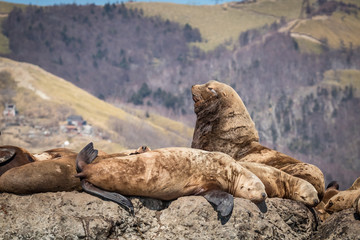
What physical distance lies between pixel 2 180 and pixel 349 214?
5610mm

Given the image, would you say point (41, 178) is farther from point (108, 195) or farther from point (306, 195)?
point (306, 195)

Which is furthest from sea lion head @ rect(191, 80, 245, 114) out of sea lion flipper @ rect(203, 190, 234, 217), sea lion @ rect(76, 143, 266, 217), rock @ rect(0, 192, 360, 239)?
sea lion flipper @ rect(203, 190, 234, 217)

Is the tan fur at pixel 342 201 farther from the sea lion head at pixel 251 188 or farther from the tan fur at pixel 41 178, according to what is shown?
the tan fur at pixel 41 178

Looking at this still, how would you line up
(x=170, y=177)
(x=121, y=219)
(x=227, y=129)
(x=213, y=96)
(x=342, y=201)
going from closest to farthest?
1. (x=121, y=219)
2. (x=170, y=177)
3. (x=342, y=201)
4. (x=227, y=129)
5. (x=213, y=96)

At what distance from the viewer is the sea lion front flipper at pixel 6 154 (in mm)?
9184

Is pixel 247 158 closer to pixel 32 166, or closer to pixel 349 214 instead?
pixel 349 214

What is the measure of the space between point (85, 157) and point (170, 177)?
50.1 inches

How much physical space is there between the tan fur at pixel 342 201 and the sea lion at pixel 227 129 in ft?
3.63

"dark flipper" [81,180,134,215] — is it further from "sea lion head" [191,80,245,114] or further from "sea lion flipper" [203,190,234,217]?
"sea lion head" [191,80,245,114]

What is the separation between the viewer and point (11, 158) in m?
9.26

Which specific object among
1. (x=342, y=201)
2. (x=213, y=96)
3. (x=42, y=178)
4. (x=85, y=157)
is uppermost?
(x=213, y=96)

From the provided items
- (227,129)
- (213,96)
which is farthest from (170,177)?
(213,96)

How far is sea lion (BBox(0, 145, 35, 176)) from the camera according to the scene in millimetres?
9133

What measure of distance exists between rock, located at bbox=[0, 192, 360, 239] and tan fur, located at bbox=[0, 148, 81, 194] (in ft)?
0.38
